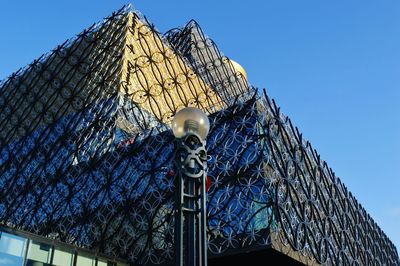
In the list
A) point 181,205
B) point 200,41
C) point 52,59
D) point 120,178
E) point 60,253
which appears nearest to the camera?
point 181,205

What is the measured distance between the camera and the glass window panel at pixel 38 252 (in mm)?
16594

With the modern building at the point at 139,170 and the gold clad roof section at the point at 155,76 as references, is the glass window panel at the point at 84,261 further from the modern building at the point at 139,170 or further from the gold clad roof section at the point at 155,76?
the gold clad roof section at the point at 155,76

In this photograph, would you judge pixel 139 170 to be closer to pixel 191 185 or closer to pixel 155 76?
pixel 155 76

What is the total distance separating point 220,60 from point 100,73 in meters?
13.9

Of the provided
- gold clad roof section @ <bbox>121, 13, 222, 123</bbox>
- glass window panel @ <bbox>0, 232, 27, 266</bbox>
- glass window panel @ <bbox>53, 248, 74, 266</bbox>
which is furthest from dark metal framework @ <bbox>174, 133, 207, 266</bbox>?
gold clad roof section @ <bbox>121, 13, 222, 123</bbox>

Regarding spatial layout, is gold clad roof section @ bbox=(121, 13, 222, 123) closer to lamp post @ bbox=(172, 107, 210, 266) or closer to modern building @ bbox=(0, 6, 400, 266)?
modern building @ bbox=(0, 6, 400, 266)

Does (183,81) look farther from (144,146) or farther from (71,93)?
(144,146)

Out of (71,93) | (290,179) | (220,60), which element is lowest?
(290,179)

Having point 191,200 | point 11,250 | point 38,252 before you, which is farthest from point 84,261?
point 191,200

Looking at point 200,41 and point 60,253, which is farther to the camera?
point 200,41

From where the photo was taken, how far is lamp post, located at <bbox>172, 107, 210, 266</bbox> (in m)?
6.01

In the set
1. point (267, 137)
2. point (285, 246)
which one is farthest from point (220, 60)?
point (285, 246)

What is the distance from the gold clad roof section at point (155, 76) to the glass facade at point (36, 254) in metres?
12.6

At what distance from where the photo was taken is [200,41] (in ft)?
135
